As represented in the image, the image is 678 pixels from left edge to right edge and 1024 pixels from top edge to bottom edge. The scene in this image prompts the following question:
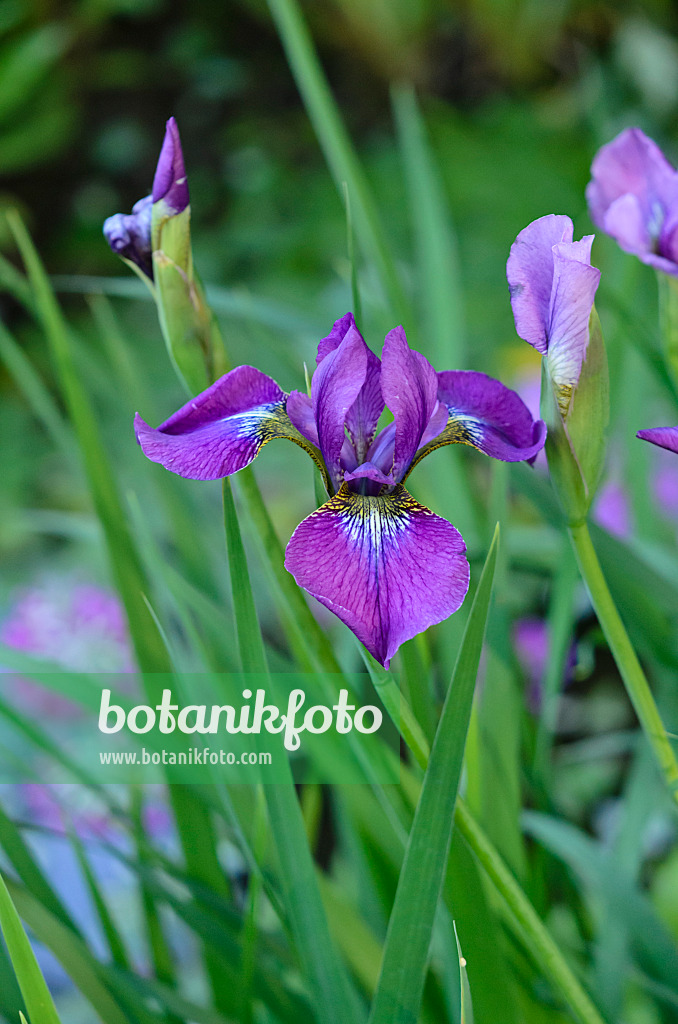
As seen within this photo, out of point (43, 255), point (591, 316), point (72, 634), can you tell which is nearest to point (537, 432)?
point (591, 316)

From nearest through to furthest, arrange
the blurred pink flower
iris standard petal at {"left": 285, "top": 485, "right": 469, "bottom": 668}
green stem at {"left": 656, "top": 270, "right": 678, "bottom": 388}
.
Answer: iris standard petal at {"left": 285, "top": 485, "right": 469, "bottom": 668} → green stem at {"left": 656, "top": 270, "right": 678, "bottom": 388} → the blurred pink flower

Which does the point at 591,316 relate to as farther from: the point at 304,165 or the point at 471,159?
the point at 304,165

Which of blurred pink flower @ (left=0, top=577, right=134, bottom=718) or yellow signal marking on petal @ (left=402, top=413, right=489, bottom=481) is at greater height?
blurred pink flower @ (left=0, top=577, right=134, bottom=718)

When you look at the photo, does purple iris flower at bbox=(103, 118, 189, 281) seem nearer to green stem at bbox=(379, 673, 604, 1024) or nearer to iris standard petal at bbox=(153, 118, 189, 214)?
iris standard petal at bbox=(153, 118, 189, 214)

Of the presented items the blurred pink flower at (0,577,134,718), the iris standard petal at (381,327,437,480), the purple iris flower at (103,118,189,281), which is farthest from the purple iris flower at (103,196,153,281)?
the blurred pink flower at (0,577,134,718)

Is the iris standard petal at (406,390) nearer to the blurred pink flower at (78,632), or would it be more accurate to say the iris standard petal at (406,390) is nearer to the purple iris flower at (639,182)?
the purple iris flower at (639,182)
